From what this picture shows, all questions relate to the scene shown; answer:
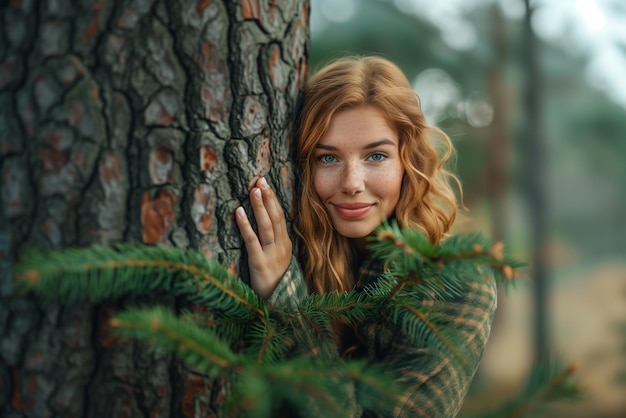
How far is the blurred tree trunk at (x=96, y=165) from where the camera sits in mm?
1104

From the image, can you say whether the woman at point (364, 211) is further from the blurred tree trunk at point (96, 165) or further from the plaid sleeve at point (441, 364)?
the blurred tree trunk at point (96, 165)

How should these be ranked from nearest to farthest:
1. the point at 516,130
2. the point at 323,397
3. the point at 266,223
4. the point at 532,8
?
the point at 323,397
the point at 266,223
the point at 532,8
the point at 516,130

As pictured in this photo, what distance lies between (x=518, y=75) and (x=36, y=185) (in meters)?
9.51

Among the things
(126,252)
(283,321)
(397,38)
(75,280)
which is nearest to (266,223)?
(283,321)

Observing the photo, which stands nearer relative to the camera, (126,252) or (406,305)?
(126,252)

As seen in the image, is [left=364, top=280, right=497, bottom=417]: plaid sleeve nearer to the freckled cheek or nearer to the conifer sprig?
the freckled cheek

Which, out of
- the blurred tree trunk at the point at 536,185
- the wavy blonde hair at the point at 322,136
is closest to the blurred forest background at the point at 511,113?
the blurred tree trunk at the point at 536,185

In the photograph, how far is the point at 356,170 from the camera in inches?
64.1

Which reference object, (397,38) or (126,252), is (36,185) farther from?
(397,38)

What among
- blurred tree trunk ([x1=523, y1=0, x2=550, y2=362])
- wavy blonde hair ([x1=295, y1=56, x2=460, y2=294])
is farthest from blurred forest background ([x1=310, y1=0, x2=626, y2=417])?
wavy blonde hair ([x1=295, y1=56, x2=460, y2=294])

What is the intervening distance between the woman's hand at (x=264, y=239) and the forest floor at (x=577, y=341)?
5049mm

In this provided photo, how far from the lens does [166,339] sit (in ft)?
2.91

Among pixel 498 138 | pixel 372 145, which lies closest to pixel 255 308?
pixel 372 145

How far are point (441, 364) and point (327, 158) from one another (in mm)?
715
